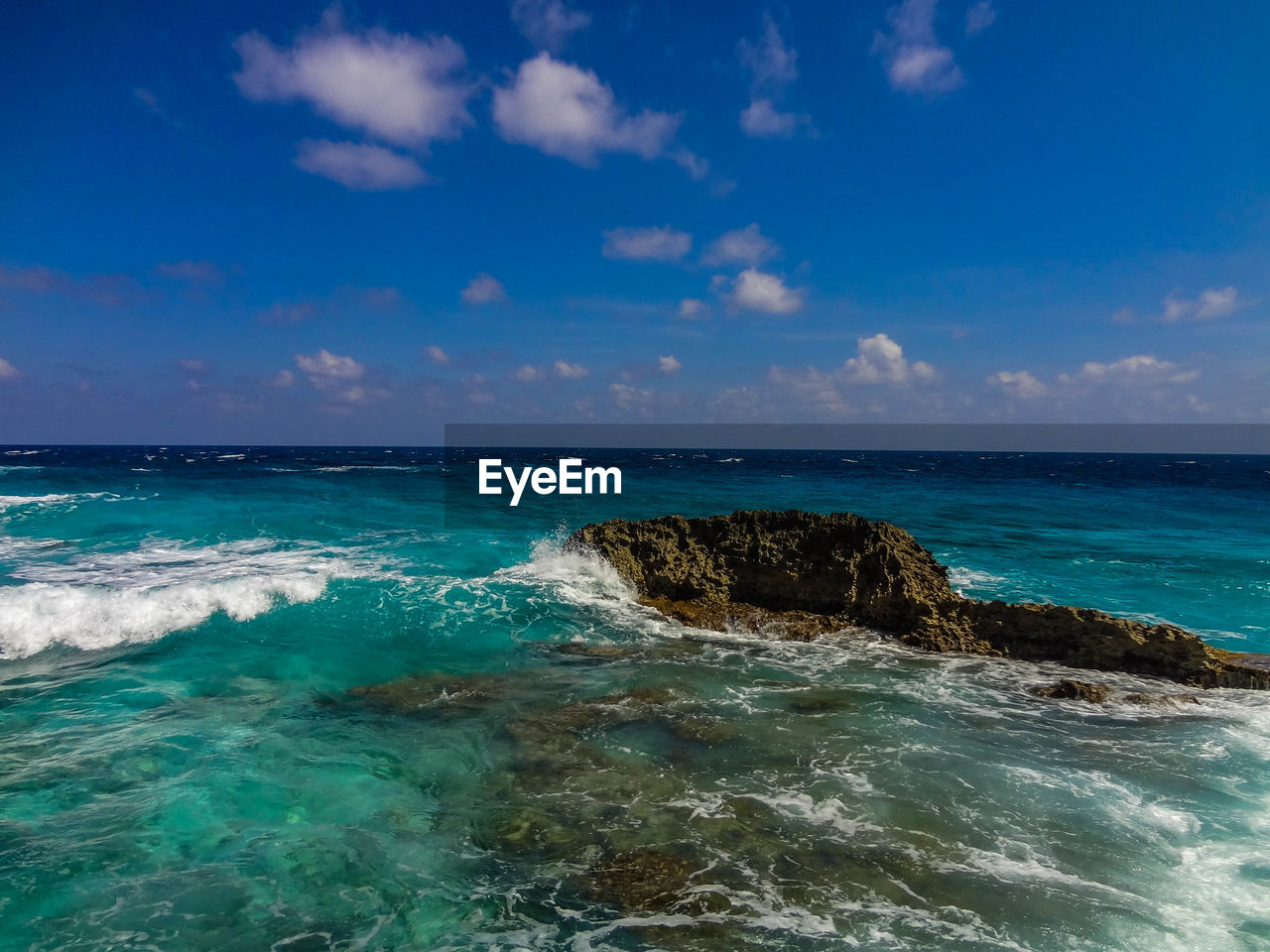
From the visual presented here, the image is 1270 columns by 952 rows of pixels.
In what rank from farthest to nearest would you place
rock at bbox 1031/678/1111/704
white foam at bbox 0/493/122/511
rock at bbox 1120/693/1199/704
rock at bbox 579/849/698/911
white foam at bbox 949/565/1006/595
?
white foam at bbox 0/493/122/511 → white foam at bbox 949/565/1006/595 → rock at bbox 1031/678/1111/704 → rock at bbox 1120/693/1199/704 → rock at bbox 579/849/698/911

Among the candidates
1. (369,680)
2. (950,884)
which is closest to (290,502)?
(369,680)

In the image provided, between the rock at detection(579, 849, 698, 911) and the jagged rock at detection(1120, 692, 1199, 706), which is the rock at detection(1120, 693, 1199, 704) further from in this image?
the rock at detection(579, 849, 698, 911)

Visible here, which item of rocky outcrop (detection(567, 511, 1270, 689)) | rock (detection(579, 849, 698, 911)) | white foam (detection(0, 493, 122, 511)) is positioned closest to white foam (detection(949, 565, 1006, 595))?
rocky outcrop (detection(567, 511, 1270, 689))

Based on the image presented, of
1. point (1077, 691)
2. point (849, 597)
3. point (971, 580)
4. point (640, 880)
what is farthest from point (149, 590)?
point (971, 580)

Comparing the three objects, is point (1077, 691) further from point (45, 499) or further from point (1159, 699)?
point (45, 499)

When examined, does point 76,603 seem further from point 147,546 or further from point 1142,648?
point 1142,648

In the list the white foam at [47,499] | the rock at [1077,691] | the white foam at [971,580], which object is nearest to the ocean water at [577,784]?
the rock at [1077,691]
